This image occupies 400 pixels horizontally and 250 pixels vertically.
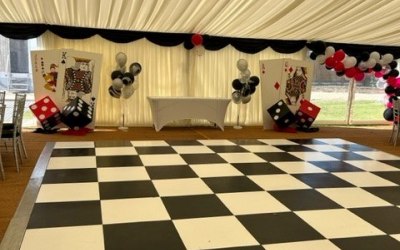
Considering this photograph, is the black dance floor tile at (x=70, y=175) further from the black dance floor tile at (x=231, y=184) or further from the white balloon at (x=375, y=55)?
the white balloon at (x=375, y=55)

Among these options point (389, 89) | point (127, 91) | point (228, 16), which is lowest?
point (127, 91)

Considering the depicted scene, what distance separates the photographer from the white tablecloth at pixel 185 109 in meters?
7.18

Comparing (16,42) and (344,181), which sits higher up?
(16,42)

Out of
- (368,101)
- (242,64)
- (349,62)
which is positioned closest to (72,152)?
(242,64)

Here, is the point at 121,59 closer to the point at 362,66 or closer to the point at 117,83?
the point at 117,83

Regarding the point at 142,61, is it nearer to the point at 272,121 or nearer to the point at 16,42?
the point at 16,42

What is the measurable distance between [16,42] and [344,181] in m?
6.51

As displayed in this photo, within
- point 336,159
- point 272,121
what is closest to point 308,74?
point 272,121

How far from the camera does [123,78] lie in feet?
22.8

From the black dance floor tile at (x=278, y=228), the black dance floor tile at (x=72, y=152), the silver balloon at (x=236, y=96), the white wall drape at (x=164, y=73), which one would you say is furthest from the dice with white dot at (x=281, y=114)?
the black dance floor tile at (x=278, y=228)

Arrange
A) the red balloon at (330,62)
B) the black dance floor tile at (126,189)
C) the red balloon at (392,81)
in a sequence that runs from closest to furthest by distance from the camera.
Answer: the black dance floor tile at (126,189)
the red balloon at (330,62)
the red balloon at (392,81)

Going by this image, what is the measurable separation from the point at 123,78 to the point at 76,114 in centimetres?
116

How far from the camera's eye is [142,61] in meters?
7.76

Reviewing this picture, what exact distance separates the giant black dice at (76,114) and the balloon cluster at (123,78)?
70cm
